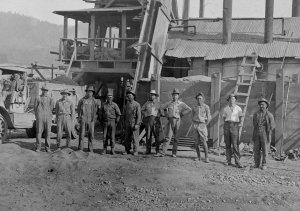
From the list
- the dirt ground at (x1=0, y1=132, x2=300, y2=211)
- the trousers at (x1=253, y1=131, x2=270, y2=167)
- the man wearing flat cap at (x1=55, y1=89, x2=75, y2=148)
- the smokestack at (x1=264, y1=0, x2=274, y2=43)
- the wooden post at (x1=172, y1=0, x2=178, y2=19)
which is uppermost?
the wooden post at (x1=172, y1=0, x2=178, y2=19)

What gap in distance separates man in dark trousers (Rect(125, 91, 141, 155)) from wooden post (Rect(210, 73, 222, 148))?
10.1 feet

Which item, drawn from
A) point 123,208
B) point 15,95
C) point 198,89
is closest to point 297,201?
point 123,208

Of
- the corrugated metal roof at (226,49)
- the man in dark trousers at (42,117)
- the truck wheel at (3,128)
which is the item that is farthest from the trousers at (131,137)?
the corrugated metal roof at (226,49)

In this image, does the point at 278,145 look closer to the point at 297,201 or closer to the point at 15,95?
the point at 297,201

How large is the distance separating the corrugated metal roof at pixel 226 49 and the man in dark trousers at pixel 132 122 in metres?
7.31

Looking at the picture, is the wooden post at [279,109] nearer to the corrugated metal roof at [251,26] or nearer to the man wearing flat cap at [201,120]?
the man wearing flat cap at [201,120]

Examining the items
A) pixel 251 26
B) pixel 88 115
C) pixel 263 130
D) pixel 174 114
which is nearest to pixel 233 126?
pixel 263 130

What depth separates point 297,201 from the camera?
7.65 m

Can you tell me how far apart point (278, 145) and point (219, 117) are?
202cm

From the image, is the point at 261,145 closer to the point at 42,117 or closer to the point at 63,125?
the point at 63,125

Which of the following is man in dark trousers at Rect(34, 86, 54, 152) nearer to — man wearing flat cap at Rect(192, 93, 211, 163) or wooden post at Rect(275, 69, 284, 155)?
man wearing flat cap at Rect(192, 93, 211, 163)

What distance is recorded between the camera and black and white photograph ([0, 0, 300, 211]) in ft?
25.4

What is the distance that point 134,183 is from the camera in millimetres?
8141

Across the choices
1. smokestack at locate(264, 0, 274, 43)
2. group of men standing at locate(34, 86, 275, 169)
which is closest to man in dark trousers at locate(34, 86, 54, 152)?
group of men standing at locate(34, 86, 275, 169)
